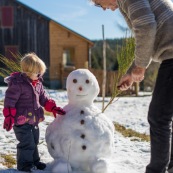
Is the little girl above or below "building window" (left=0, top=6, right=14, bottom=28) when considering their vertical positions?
below

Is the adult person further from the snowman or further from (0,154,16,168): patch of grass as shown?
(0,154,16,168): patch of grass

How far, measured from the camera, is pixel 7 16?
78.1ft

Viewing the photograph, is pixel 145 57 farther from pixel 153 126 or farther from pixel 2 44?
pixel 2 44

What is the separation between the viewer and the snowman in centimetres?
324

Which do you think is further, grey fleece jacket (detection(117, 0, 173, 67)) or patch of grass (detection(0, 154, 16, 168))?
patch of grass (detection(0, 154, 16, 168))

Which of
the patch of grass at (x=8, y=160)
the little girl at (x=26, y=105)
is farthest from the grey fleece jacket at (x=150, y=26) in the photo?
the patch of grass at (x=8, y=160)

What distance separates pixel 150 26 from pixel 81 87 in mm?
1000

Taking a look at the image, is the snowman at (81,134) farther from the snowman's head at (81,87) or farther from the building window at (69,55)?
the building window at (69,55)

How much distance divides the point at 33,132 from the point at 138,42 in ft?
4.15

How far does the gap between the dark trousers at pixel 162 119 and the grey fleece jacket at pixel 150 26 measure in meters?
0.12

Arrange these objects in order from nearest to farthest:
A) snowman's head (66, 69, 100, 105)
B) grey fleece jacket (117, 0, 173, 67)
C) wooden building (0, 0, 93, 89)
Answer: grey fleece jacket (117, 0, 173, 67) → snowman's head (66, 69, 100, 105) → wooden building (0, 0, 93, 89)

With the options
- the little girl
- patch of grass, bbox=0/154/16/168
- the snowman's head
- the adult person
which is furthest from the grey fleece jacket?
patch of grass, bbox=0/154/16/168

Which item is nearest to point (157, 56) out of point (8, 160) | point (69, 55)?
point (8, 160)

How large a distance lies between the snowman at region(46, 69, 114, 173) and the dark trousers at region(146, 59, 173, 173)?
1.81ft
